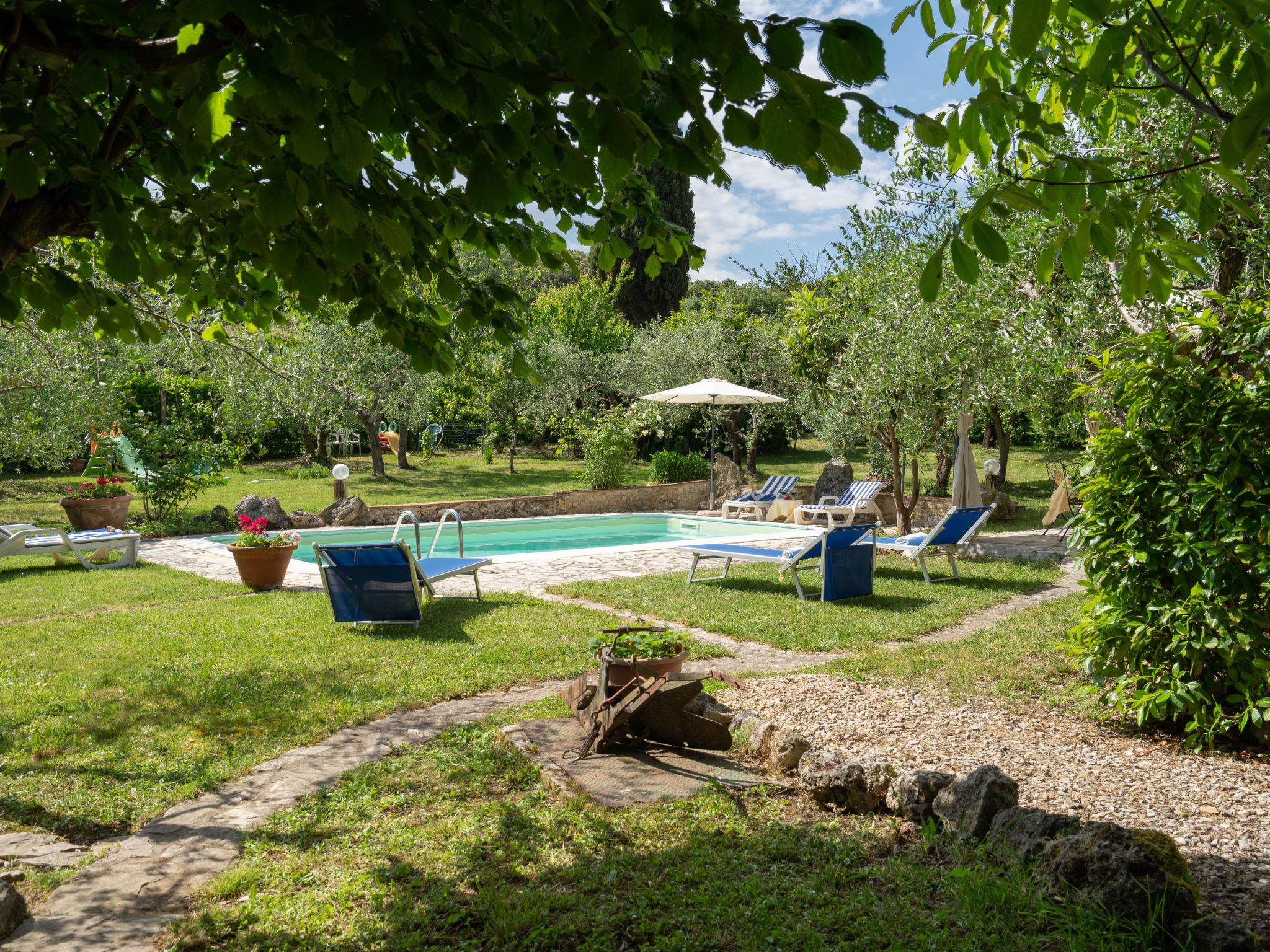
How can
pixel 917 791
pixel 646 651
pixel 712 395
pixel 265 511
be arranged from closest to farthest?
1. pixel 917 791
2. pixel 646 651
3. pixel 265 511
4. pixel 712 395

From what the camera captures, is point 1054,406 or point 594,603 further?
point 1054,406

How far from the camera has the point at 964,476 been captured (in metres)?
13.3

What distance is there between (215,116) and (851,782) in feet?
11.2

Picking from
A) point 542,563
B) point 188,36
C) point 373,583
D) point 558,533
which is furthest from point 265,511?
point 188,36

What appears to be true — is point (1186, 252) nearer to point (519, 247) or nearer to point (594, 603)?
point (519, 247)

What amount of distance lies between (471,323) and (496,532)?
1383 centimetres

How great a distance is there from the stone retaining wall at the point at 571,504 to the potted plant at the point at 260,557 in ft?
21.7

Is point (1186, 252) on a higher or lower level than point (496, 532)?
higher

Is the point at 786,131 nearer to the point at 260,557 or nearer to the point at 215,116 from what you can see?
the point at 215,116

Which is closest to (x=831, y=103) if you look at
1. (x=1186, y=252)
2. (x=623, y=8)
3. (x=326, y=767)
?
(x=623, y=8)

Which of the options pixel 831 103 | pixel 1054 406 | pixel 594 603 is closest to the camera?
pixel 831 103

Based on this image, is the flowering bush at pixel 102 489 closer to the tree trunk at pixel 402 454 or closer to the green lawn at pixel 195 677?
the green lawn at pixel 195 677

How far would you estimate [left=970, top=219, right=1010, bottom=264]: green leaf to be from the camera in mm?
2016

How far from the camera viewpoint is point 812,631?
792 centimetres
